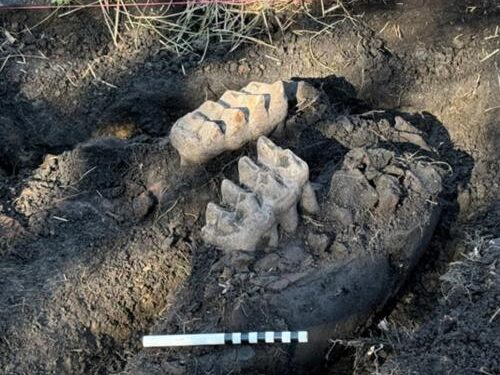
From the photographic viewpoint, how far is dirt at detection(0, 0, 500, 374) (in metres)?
2.38

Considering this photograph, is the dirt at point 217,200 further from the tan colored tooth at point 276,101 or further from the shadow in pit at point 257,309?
the tan colored tooth at point 276,101

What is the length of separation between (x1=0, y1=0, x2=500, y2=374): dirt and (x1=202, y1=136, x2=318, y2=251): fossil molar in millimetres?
55

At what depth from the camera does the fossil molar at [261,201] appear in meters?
→ 2.46

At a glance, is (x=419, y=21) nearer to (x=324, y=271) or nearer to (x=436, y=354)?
(x=324, y=271)

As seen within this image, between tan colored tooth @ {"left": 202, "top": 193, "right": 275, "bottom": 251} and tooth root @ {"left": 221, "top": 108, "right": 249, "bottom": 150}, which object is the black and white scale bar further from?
tooth root @ {"left": 221, "top": 108, "right": 249, "bottom": 150}

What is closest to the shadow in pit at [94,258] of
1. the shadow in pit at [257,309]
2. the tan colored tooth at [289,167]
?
the shadow in pit at [257,309]

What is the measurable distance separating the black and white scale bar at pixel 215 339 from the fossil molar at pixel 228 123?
2.03 ft

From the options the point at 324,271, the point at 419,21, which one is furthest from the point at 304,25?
the point at 324,271

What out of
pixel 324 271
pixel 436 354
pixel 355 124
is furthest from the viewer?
pixel 355 124

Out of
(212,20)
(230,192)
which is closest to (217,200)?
(230,192)

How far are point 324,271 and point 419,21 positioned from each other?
1.29 meters

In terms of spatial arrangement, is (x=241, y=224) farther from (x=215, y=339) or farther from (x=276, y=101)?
(x=276, y=101)

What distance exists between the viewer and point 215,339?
231cm

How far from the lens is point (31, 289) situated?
98.3 inches
